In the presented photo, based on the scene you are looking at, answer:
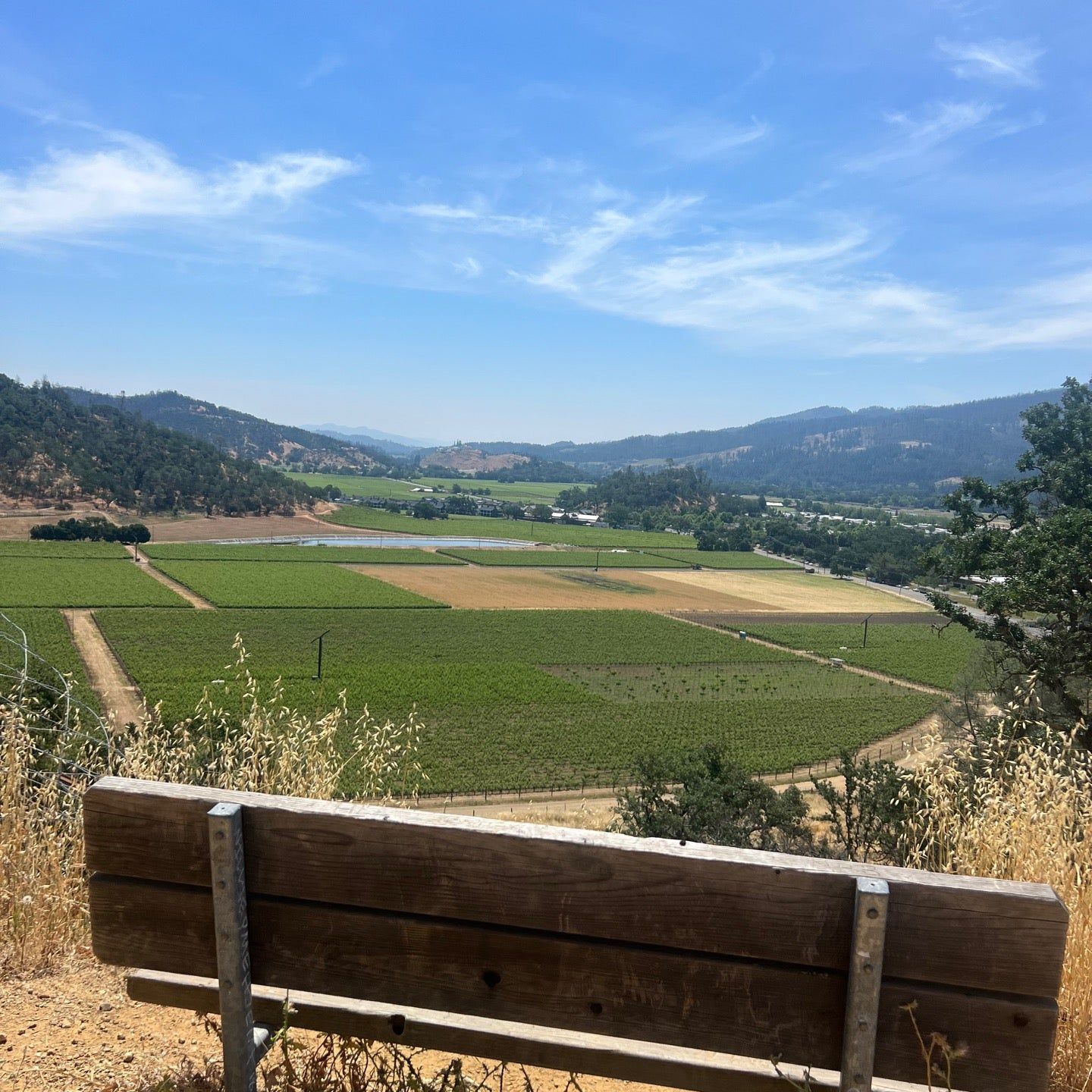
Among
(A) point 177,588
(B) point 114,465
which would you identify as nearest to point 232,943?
(A) point 177,588

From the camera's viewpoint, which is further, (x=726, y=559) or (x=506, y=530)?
(x=506, y=530)

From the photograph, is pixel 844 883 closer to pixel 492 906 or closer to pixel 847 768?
pixel 492 906

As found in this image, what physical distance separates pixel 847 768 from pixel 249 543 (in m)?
84.8

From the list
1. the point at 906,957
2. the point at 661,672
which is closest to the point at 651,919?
the point at 906,957

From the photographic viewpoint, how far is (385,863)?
1861 mm

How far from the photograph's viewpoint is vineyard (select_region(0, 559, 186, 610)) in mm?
51531

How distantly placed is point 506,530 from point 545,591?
177 ft

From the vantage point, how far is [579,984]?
70.3 inches

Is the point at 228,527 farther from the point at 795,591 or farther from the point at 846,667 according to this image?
the point at 846,667

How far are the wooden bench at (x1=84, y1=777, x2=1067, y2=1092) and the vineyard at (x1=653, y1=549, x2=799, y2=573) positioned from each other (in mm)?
95759

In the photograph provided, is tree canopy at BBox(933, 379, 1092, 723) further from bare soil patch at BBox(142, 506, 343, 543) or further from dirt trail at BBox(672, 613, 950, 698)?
bare soil patch at BBox(142, 506, 343, 543)

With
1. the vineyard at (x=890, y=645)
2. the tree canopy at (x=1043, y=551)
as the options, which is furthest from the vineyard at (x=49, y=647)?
the vineyard at (x=890, y=645)

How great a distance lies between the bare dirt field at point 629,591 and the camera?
66.8m

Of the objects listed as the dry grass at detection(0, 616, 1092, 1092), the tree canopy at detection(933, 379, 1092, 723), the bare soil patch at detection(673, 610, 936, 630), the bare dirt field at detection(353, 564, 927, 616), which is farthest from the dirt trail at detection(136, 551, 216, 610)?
the dry grass at detection(0, 616, 1092, 1092)
